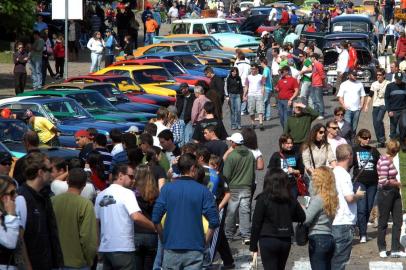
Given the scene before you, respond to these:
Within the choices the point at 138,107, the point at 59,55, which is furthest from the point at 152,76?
the point at 59,55

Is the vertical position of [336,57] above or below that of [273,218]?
below

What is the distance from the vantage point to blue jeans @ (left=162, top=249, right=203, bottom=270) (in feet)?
36.1

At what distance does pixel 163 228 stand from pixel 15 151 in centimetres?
826

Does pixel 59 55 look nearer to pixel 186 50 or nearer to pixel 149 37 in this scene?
pixel 186 50

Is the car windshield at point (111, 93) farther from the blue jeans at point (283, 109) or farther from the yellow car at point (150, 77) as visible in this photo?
the blue jeans at point (283, 109)

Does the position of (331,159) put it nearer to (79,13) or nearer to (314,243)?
(314,243)

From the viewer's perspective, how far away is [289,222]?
1182 cm

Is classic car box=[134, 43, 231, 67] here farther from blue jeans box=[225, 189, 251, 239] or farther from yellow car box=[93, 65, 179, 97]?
blue jeans box=[225, 189, 251, 239]

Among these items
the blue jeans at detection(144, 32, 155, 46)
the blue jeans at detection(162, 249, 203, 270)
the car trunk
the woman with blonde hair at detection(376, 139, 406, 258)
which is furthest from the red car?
the blue jeans at detection(162, 249, 203, 270)

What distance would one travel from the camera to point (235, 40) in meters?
44.7

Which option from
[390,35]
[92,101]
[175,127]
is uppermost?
[175,127]

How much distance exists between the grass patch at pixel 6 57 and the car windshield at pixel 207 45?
26.9 ft

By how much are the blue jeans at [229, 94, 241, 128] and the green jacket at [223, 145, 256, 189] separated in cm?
1200

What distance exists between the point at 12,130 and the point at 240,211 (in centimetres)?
536
